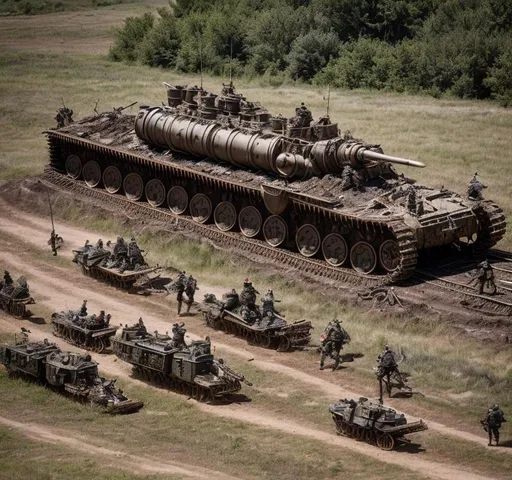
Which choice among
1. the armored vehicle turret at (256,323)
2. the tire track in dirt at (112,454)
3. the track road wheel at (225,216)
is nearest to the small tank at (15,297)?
the armored vehicle turret at (256,323)

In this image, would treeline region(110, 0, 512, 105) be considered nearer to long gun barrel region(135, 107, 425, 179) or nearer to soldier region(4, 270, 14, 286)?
long gun barrel region(135, 107, 425, 179)

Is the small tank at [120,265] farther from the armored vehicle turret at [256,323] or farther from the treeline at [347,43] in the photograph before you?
the treeline at [347,43]

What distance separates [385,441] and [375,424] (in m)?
0.52

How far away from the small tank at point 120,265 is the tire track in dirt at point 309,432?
22.9ft

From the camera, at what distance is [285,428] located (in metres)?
33.1

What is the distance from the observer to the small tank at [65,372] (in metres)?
34.5

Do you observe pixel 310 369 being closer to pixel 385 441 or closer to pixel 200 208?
pixel 385 441

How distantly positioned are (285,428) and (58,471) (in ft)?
21.7

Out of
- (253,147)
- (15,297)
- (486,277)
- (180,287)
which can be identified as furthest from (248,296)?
(253,147)

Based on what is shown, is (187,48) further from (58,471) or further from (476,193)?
(58,471)

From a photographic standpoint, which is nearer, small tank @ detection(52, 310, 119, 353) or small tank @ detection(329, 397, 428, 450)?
small tank @ detection(329, 397, 428, 450)

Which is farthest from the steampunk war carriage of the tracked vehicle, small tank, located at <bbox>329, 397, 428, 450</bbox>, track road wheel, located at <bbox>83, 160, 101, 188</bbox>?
track road wheel, located at <bbox>83, 160, 101, 188</bbox>

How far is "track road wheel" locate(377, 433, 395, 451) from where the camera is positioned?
103 ft

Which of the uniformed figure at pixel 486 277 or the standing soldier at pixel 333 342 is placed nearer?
the standing soldier at pixel 333 342
